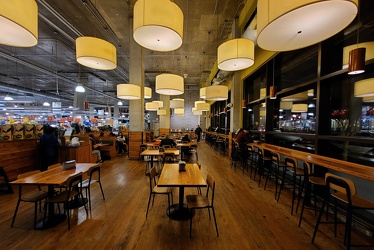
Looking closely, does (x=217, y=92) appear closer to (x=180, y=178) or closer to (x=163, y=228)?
(x=180, y=178)

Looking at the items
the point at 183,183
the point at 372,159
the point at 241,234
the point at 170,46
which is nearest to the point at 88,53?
the point at 170,46

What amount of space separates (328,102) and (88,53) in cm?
502

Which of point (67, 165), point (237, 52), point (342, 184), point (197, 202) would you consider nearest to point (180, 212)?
point (197, 202)

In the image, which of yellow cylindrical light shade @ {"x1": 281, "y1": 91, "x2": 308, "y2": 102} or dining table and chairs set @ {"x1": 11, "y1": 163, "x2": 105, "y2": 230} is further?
yellow cylindrical light shade @ {"x1": 281, "y1": 91, "x2": 308, "y2": 102}

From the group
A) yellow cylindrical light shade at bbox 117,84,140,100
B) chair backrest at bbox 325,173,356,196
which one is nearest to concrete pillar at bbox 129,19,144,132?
yellow cylindrical light shade at bbox 117,84,140,100

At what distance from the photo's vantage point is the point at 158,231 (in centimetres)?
252

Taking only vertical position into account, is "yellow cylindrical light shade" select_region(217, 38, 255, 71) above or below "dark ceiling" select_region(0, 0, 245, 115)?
below

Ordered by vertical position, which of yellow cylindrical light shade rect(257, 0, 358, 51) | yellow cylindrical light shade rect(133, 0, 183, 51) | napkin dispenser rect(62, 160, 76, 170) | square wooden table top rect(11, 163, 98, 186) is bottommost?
square wooden table top rect(11, 163, 98, 186)

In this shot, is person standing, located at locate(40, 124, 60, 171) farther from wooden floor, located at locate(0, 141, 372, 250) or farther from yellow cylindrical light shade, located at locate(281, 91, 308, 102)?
yellow cylindrical light shade, located at locate(281, 91, 308, 102)

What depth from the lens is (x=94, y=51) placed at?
133 inches

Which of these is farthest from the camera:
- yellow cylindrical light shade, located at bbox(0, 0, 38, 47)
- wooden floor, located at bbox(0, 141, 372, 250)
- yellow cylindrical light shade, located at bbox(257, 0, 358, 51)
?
wooden floor, located at bbox(0, 141, 372, 250)

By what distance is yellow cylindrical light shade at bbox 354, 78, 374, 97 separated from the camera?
2.48m

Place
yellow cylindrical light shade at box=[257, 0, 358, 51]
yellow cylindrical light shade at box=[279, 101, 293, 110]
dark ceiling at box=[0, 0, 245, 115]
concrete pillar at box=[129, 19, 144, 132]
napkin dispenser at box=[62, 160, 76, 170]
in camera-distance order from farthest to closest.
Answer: concrete pillar at box=[129, 19, 144, 132] < dark ceiling at box=[0, 0, 245, 115] < yellow cylindrical light shade at box=[279, 101, 293, 110] < napkin dispenser at box=[62, 160, 76, 170] < yellow cylindrical light shade at box=[257, 0, 358, 51]

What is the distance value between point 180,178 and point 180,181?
0.47ft
